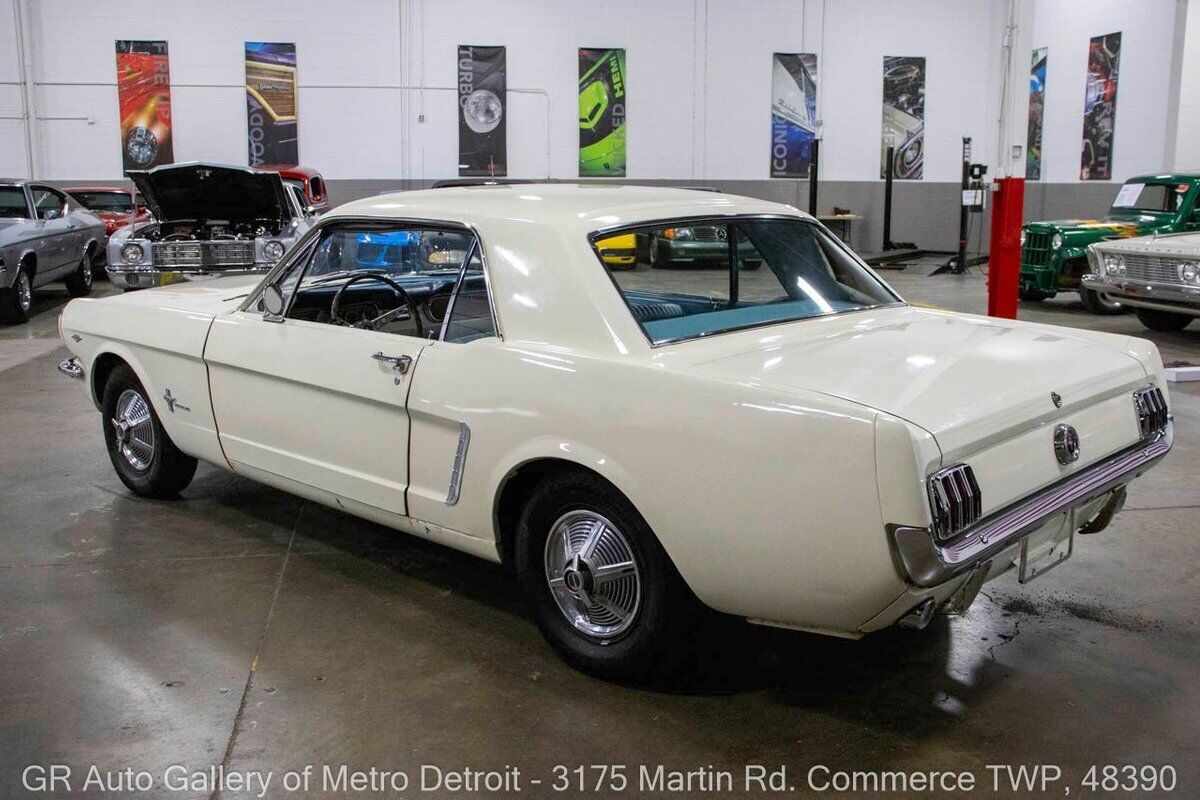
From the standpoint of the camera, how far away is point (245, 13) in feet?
60.6

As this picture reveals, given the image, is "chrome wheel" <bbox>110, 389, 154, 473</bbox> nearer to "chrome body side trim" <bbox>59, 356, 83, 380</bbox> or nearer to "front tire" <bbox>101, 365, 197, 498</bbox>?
"front tire" <bbox>101, 365, 197, 498</bbox>

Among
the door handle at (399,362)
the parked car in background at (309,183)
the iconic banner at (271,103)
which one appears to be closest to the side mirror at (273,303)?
the door handle at (399,362)

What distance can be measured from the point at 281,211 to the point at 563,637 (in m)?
9.08

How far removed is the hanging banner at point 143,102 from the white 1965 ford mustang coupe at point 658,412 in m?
15.6

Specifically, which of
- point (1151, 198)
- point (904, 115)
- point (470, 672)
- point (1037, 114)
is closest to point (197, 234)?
point (470, 672)

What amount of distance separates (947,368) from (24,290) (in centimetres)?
1121

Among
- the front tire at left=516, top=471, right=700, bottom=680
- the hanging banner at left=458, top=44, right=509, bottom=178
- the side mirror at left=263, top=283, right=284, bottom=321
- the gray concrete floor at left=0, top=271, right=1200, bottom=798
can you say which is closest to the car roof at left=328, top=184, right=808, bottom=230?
the side mirror at left=263, top=283, right=284, bottom=321

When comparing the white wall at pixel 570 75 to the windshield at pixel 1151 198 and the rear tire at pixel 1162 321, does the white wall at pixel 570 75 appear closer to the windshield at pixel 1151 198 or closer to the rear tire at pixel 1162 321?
the windshield at pixel 1151 198

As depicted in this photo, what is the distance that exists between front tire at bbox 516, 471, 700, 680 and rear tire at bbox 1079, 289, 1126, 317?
10.3m

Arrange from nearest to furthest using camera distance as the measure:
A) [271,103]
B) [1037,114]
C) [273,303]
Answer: [273,303] → [271,103] → [1037,114]

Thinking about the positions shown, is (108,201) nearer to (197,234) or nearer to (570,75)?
(197,234)

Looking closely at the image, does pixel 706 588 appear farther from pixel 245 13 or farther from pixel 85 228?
pixel 245 13

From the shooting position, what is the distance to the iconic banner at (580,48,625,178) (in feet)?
Result: 63.9

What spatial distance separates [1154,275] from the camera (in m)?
9.75
